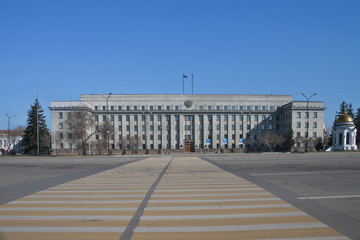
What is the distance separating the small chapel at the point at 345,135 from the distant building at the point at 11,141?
83.0m

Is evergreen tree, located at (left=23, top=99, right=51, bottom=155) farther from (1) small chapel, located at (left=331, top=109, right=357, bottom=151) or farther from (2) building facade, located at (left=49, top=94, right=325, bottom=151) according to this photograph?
(1) small chapel, located at (left=331, top=109, right=357, bottom=151)

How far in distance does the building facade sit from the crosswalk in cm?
6674

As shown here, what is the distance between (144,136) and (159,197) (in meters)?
68.5

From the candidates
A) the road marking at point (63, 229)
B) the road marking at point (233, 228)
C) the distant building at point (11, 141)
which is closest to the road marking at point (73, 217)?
the road marking at point (63, 229)

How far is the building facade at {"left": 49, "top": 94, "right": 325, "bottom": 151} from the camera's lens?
75562mm

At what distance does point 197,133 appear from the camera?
76562 millimetres

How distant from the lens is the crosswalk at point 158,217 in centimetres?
518

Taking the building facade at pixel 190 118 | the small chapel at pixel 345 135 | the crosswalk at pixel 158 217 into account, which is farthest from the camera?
the building facade at pixel 190 118

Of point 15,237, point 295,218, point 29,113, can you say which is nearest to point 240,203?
point 295,218

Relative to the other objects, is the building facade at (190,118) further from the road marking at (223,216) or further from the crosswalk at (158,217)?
the road marking at (223,216)

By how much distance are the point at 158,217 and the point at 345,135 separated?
61.2 meters

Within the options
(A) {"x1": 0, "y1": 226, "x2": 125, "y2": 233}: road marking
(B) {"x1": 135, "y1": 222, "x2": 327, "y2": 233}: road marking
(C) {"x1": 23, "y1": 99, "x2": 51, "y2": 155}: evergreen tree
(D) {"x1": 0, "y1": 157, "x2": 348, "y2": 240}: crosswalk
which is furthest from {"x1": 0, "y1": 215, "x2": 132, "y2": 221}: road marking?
(C) {"x1": 23, "y1": 99, "x2": 51, "y2": 155}: evergreen tree

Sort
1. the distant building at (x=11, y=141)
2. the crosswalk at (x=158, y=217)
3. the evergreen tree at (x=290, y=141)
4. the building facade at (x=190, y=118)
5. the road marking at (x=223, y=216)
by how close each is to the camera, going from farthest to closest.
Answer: the building facade at (x=190, y=118) < the distant building at (x=11, y=141) < the evergreen tree at (x=290, y=141) < the road marking at (x=223, y=216) < the crosswalk at (x=158, y=217)

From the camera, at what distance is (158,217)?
6305mm
